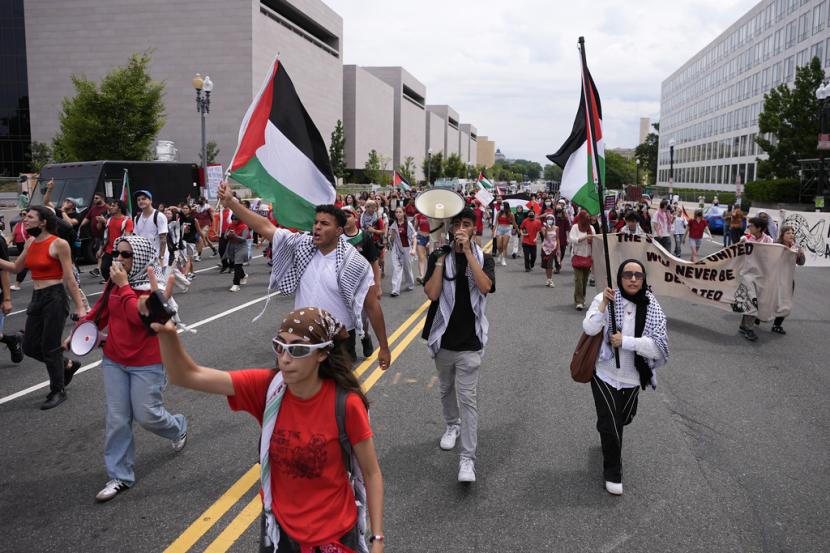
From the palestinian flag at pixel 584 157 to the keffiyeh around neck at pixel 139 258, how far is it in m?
3.39

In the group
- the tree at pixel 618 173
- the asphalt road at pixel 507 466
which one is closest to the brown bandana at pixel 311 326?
the asphalt road at pixel 507 466

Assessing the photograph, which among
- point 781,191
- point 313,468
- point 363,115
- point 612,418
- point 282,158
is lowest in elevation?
point 612,418

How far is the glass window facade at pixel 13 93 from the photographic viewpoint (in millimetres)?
57875

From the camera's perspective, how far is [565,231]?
17.1 metres

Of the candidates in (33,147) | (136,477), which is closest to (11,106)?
(33,147)

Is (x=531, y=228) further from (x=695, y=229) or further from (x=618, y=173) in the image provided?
(x=618, y=173)

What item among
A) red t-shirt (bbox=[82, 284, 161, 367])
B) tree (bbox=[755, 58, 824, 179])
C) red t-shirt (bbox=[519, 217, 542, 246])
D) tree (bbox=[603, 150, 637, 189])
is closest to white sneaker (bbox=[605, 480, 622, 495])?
red t-shirt (bbox=[82, 284, 161, 367])

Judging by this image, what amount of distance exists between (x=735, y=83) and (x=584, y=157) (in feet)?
276

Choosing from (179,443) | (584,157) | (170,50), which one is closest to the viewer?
(179,443)

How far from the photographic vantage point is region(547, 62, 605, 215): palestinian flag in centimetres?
536

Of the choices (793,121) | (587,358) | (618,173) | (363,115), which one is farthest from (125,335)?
(618,173)

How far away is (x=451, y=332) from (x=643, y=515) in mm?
1763

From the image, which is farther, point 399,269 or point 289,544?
point 399,269

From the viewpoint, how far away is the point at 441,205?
545 centimetres
